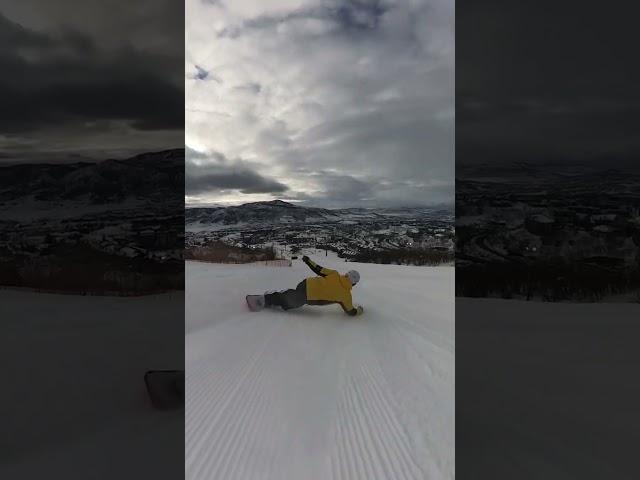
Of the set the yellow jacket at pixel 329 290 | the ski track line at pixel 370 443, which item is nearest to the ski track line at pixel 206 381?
the ski track line at pixel 370 443

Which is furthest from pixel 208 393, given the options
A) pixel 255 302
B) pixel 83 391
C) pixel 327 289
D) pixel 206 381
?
pixel 255 302

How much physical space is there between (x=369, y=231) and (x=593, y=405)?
173 inches

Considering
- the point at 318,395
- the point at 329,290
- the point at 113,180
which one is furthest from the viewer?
the point at 329,290

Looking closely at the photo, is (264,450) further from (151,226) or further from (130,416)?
(151,226)

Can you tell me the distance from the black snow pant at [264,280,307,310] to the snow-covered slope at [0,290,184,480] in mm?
668

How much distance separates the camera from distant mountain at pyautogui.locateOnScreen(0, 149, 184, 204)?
4.79ft

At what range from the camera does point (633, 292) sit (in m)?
1.83

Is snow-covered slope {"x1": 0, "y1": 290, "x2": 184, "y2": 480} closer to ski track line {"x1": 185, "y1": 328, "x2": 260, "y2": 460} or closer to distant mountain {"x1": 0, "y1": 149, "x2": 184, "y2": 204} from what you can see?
ski track line {"x1": 185, "y1": 328, "x2": 260, "y2": 460}

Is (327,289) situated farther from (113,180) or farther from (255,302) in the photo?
(113,180)

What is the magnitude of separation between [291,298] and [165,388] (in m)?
1.04

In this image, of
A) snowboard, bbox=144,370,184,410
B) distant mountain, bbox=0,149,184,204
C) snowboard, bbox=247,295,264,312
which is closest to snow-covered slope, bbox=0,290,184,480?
snowboard, bbox=144,370,184,410

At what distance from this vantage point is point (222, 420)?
2.92ft

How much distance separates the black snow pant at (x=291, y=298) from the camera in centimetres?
195

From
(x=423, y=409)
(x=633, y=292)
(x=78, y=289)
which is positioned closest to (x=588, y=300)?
(x=633, y=292)
